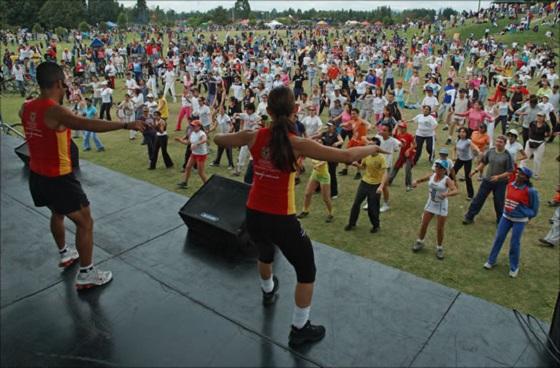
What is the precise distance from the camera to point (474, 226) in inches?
297

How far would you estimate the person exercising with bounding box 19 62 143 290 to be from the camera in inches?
124

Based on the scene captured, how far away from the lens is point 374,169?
22.5ft

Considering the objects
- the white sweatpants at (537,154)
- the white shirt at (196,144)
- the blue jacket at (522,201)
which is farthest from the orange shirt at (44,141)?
the white sweatpants at (537,154)

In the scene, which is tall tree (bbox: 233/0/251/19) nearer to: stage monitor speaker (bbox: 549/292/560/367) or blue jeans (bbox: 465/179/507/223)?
blue jeans (bbox: 465/179/507/223)

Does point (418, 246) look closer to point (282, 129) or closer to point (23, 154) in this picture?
point (282, 129)

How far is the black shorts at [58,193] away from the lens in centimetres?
333

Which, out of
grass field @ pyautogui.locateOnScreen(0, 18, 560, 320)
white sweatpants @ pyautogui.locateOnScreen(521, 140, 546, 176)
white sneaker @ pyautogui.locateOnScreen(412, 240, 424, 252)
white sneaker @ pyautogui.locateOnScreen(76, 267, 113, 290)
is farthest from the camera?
white sweatpants @ pyautogui.locateOnScreen(521, 140, 546, 176)

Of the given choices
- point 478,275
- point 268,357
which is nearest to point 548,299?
point 478,275

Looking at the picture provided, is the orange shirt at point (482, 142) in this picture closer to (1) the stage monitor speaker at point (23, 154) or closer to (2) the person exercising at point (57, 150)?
(2) the person exercising at point (57, 150)

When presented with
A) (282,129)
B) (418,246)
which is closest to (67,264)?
(282,129)

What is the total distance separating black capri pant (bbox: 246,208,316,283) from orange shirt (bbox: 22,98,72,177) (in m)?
1.60

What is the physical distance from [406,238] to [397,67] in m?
22.1

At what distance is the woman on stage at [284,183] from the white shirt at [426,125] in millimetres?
7829

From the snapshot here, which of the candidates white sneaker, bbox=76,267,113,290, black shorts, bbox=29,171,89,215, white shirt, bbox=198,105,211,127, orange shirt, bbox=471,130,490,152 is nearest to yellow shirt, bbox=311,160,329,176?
orange shirt, bbox=471,130,490,152
